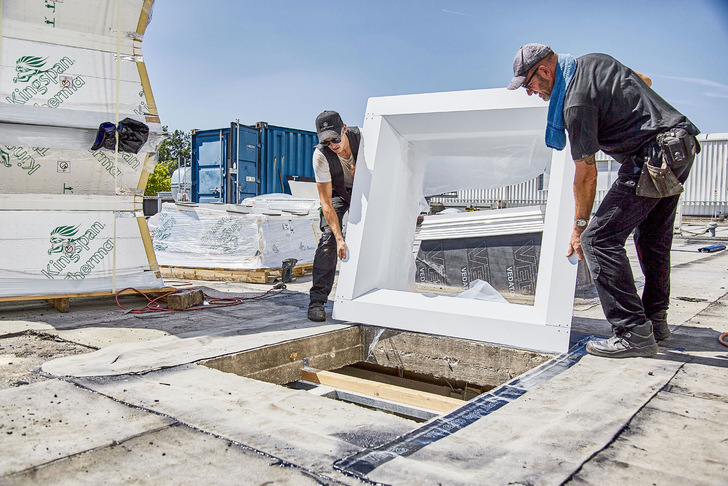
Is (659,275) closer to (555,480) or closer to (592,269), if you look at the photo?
(592,269)

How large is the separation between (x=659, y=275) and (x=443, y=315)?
1.27 m

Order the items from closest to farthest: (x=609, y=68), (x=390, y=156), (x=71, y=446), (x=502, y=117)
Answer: (x=71, y=446) → (x=609, y=68) → (x=502, y=117) → (x=390, y=156)

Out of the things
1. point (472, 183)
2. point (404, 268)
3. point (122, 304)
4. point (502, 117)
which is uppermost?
point (502, 117)

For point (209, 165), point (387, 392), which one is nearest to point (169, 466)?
point (387, 392)

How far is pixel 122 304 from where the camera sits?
4.73 metres

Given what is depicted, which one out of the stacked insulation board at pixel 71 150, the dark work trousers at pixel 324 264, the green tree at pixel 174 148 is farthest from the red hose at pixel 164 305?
the green tree at pixel 174 148

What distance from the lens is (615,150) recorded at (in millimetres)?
2873

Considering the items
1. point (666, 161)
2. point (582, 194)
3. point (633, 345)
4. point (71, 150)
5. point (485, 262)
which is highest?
point (71, 150)

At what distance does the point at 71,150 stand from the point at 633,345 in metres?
4.25

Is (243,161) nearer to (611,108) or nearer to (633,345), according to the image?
(611,108)

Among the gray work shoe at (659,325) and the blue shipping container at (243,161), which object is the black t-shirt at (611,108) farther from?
the blue shipping container at (243,161)

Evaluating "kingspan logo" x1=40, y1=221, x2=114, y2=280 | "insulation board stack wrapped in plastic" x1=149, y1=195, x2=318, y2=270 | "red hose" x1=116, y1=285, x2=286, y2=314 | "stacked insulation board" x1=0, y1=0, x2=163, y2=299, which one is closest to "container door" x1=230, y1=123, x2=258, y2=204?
"insulation board stack wrapped in plastic" x1=149, y1=195, x2=318, y2=270

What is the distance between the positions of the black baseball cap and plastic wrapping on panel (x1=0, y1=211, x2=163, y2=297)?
1.92 meters

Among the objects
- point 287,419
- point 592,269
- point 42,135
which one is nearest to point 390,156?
point 592,269
